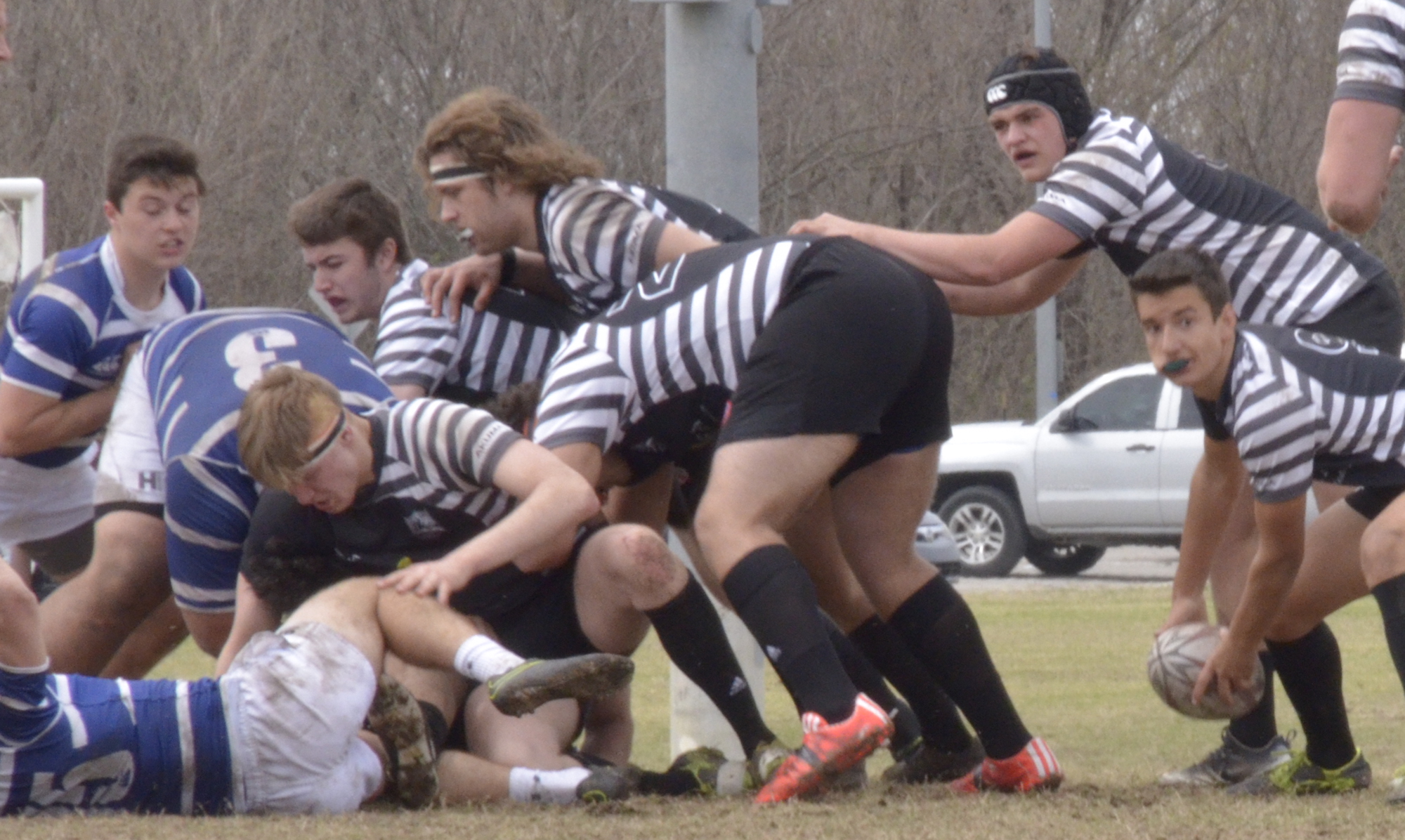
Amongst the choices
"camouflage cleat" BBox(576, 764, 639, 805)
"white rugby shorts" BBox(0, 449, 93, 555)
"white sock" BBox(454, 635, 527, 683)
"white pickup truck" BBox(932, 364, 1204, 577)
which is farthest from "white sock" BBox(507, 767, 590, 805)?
"white pickup truck" BBox(932, 364, 1204, 577)

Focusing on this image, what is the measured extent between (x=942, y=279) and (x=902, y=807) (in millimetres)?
1345

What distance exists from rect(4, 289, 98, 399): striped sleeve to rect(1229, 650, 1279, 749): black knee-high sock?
3.49 m

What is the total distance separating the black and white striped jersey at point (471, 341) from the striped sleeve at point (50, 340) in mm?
883

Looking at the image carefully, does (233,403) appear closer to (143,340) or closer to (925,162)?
A: (143,340)

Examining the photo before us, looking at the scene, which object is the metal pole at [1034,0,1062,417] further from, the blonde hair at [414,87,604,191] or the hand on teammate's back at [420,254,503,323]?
the blonde hair at [414,87,604,191]

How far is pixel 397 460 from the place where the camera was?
4742 mm

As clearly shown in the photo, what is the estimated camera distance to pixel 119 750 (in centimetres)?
442

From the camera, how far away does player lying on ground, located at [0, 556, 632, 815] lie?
4.35 m

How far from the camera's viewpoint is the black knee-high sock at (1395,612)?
4352 millimetres

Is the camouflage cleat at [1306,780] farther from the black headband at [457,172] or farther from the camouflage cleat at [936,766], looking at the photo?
the black headband at [457,172]

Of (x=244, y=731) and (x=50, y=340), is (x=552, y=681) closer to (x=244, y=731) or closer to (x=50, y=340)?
(x=244, y=731)

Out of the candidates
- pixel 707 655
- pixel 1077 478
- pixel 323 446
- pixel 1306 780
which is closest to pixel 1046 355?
pixel 1077 478

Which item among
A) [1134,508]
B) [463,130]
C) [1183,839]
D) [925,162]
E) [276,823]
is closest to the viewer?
[1183,839]

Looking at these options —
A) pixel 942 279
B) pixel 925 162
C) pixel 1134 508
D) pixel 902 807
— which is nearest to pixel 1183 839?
pixel 902 807
